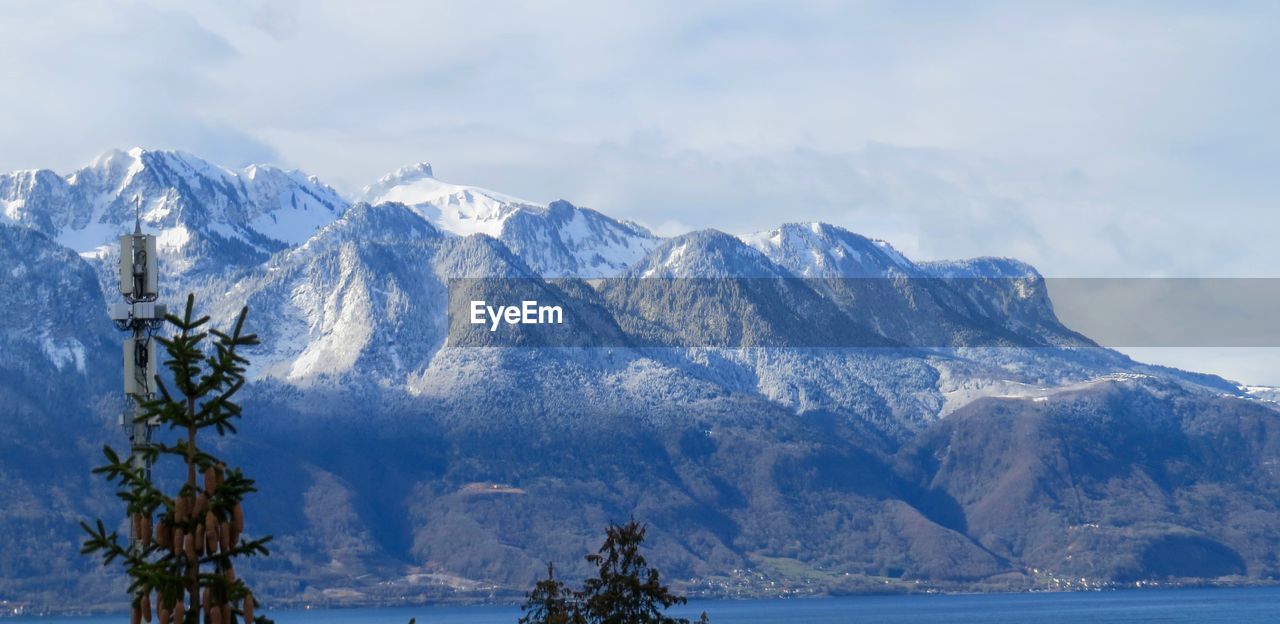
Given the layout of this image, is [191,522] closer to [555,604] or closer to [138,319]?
[138,319]

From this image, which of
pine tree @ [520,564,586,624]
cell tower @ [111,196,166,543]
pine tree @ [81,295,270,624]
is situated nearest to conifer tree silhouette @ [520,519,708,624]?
pine tree @ [520,564,586,624]

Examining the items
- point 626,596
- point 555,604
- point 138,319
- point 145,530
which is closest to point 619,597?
point 626,596

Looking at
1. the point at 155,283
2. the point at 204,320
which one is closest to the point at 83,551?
the point at 204,320

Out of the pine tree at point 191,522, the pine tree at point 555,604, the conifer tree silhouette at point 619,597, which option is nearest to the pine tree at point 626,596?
the conifer tree silhouette at point 619,597

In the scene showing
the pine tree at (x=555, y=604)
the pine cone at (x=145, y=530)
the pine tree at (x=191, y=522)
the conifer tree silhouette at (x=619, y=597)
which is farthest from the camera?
the conifer tree silhouette at (x=619, y=597)

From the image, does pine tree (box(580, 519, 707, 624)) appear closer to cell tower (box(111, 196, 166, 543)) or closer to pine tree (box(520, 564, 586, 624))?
pine tree (box(520, 564, 586, 624))

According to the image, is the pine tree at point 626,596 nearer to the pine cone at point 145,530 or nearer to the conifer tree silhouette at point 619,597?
the conifer tree silhouette at point 619,597

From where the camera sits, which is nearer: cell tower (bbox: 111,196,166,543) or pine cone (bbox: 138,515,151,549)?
pine cone (bbox: 138,515,151,549)

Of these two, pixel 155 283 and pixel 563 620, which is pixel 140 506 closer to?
pixel 155 283
